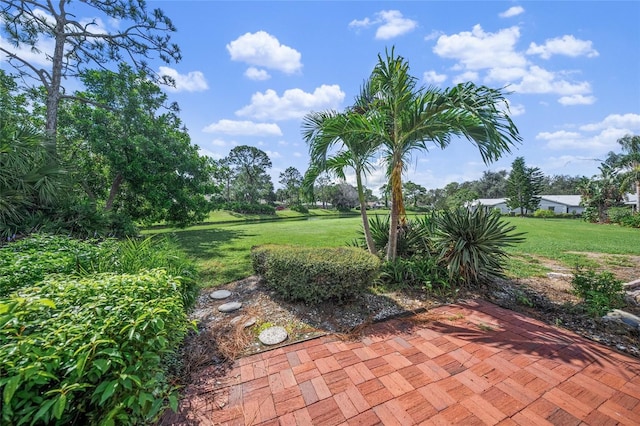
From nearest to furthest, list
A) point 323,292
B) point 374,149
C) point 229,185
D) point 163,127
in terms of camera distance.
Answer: point 323,292 → point 374,149 → point 163,127 → point 229,185

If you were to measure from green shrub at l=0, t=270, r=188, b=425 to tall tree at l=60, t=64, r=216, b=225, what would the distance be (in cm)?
900

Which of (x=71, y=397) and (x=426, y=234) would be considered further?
(x=426, y=234)

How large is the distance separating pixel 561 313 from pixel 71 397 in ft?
16.2

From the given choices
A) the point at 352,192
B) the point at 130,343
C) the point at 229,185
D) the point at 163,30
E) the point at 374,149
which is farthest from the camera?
the point at 352,192

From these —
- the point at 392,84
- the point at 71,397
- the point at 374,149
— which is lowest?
the point at 71,397

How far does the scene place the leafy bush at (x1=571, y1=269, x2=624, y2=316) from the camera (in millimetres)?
3215

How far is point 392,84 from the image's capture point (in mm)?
3975

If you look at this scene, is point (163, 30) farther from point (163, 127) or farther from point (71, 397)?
point (71, 397)

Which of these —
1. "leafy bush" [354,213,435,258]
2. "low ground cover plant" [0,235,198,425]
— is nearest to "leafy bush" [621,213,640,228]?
"leafy bush" [354,213,435,258]

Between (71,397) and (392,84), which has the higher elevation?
(392,84)

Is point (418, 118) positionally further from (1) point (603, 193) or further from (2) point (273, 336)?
(1) point (603, 193)

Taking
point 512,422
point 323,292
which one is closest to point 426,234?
point 323,292

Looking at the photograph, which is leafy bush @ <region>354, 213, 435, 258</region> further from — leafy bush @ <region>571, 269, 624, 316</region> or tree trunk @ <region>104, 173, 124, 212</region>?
tree trunk @ <region>104, 173, 124, 212</region>

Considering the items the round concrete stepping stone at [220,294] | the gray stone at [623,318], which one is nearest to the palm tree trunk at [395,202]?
the gray stone at [623,318]
